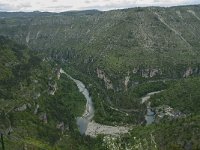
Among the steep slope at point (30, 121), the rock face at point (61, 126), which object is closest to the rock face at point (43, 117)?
the steep slope at point (30, 121)

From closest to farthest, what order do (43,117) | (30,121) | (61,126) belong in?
(30,121) → (43,117) → (61,126)

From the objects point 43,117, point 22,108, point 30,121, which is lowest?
point 43,117

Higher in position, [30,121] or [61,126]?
[30,121]

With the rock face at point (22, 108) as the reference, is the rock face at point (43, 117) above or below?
below

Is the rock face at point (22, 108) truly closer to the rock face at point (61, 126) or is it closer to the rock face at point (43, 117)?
the rock face at point (43, 117)

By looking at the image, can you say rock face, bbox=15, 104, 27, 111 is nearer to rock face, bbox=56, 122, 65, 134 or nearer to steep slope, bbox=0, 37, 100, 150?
steep slope, bbox=0, 37, 100, 150

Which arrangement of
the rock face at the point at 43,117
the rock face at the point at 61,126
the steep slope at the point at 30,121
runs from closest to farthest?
the steep slope at the point at 30,121
the rock face at the point at 43,117
the rock face at the point at 61,126

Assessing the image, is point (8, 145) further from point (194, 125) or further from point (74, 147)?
point (194, 125)

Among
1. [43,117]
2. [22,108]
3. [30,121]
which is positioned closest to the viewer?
[30,121]

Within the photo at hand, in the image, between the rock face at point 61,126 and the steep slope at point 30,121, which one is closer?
the steep slope at point 30,121

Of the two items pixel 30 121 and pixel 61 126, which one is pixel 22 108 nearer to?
pixel 30 121

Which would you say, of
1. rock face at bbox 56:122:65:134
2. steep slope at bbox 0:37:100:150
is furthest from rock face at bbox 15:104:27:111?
rock face at bbox 56:122:65:134

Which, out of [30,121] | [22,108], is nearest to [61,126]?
[22,108]
